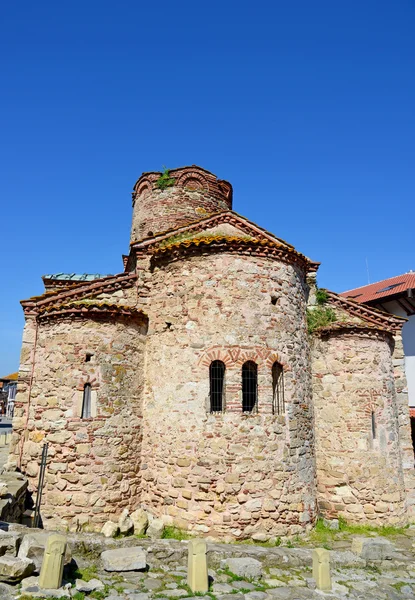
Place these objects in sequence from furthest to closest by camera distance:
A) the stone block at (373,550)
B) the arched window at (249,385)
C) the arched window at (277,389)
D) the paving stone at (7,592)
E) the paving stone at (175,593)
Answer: the arched window at (277,389) → the arched window at (249,385) → the stone block at (373,550) → the paving stone at (175,593) → the paving stone at (7,592)

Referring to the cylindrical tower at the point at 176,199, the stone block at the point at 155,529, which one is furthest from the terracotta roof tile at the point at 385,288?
the stone block at the point at 155,529

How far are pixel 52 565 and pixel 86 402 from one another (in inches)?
170

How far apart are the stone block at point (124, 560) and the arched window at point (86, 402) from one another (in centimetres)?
334

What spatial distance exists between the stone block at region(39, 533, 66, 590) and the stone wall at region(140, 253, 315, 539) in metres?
3.73

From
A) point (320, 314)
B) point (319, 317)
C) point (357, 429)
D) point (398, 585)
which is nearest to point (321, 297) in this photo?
point (320, 314)

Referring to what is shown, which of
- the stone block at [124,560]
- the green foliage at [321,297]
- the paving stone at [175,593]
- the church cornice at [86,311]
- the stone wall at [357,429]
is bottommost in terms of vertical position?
the paving stone at [175,593]

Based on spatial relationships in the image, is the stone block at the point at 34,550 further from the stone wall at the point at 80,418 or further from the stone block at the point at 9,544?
the stone wall at the point at 80,418

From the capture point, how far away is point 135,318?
10.3 metres

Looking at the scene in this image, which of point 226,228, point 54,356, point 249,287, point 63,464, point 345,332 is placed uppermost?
point 226,228

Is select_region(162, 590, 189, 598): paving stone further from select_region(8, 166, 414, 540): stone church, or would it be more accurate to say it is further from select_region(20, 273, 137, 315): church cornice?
select_region(20, 273, 137, 315): church cornice

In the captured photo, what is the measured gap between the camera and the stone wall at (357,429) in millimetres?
10164

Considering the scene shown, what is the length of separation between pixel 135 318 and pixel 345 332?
5492mm

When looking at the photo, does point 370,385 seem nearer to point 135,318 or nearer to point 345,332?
point 345,332

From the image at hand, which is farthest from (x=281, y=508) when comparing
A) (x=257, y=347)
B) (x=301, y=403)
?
(x=257, y=347)
